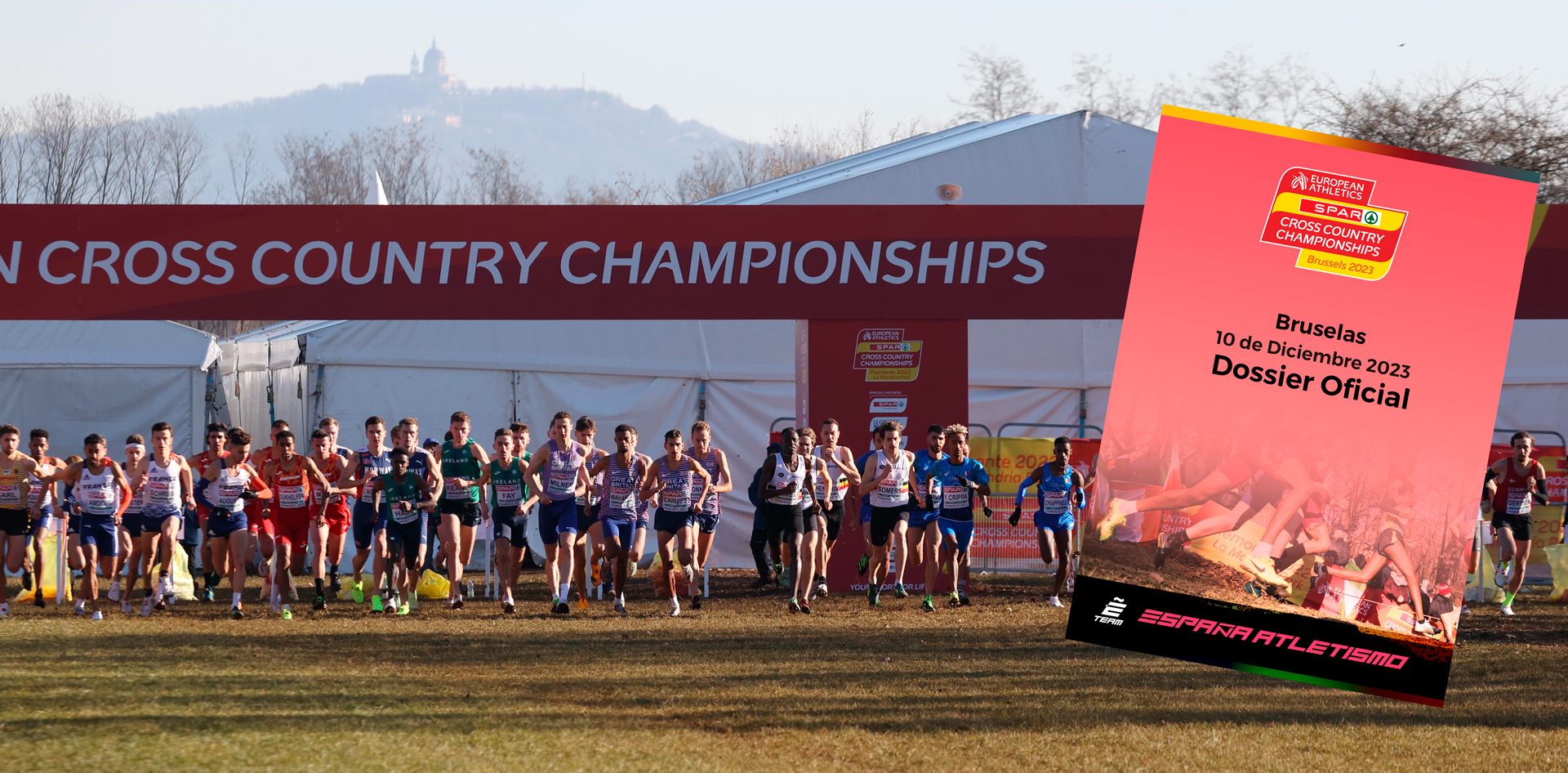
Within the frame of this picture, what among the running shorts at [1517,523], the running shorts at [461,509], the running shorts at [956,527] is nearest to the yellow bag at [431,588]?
the running shorts at [461,509]

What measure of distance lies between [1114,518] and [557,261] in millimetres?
9426

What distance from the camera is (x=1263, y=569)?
124 inches

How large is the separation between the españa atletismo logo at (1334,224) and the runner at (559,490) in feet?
29.1

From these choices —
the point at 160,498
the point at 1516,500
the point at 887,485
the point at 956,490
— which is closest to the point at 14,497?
the point at 160,498

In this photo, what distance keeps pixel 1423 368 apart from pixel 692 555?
9319mm

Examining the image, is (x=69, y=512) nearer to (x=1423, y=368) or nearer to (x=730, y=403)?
Answer: (x=730, y=403)

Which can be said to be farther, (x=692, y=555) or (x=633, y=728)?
(x=692, y=555)

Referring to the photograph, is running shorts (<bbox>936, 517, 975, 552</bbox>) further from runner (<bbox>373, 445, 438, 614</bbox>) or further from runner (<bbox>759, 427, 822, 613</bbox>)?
runner (<bbox>373, 445, 438, 614</bbox>)

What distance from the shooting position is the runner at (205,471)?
1170 centimetres

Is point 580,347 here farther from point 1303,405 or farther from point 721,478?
point 1303,405

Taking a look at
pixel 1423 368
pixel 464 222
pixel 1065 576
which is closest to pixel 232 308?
pixel 464 222

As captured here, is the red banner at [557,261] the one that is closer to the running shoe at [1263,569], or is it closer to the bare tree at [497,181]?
the running shoe at [1263,569]

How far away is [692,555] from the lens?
11.9 metres

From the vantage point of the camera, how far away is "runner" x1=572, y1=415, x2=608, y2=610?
11.6 meters
